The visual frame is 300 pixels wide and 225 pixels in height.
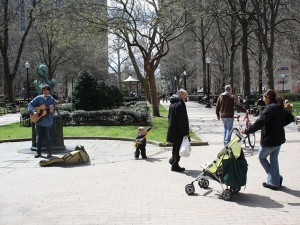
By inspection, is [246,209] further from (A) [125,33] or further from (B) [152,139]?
(A) [125,33]

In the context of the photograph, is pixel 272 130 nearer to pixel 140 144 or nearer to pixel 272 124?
pixel 272 124

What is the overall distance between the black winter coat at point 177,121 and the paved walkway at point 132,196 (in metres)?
0.79

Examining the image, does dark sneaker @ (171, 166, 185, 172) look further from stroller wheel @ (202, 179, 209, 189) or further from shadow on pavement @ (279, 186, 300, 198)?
shadow on pavement @ (279, 186, 300, 198)

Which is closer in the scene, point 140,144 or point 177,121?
point 177,121

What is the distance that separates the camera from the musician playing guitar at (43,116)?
9.75 meters

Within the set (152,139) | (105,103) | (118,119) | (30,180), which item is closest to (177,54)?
(105,103)

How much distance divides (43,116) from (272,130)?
576 centimetres

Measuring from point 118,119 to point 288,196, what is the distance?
41.3 feet

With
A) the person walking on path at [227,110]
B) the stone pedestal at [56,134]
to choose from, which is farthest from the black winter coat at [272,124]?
the stone pedestal at [56,134]

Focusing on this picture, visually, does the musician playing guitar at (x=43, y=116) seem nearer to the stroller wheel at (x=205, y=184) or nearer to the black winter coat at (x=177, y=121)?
the black winter coat at (x=177, y=121)

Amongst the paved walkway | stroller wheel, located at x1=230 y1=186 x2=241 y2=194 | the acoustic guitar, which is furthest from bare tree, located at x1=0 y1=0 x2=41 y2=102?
stroller wheel, located at x1=230 y1=186 x2=241 y2=194

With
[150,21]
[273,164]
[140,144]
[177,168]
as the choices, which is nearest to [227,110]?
[140,144]

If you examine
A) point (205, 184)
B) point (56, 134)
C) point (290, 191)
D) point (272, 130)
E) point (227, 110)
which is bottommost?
point (290, 191)

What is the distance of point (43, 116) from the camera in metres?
9.77
